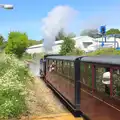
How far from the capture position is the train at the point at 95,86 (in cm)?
782

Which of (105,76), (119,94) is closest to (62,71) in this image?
(105,76)

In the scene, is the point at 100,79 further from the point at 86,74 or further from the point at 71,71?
the point at 71,71

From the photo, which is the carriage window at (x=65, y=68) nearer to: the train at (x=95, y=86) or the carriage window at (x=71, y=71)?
the train at (x=95, y=86)

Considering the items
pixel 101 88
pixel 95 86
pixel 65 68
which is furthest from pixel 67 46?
pixel 101 88

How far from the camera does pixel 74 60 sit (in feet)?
42.8

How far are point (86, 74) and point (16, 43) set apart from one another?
69.5 m

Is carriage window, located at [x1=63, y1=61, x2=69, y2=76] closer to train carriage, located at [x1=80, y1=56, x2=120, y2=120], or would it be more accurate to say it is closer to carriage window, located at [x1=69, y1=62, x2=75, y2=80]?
carriage window, located at [x1=69, y1=62, x2=75, y2=80]

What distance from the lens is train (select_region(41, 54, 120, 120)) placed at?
25.7ft

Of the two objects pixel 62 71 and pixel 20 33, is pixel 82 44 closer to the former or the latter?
pixel 20 33

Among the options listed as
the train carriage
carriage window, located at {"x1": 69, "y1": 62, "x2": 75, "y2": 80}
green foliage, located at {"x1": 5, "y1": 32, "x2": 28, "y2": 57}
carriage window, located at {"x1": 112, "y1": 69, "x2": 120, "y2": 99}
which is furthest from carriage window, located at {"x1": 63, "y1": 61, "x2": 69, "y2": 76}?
green foliage, located at {"x1": 5, "y1": 32, "x2": 28, "y2": 57}

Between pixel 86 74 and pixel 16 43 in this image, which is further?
pixel 16 43

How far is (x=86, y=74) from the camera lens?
11.0 m

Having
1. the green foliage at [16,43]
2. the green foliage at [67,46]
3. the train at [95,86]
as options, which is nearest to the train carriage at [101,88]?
the train at [95,86]

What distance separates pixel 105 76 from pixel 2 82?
7839 mm
